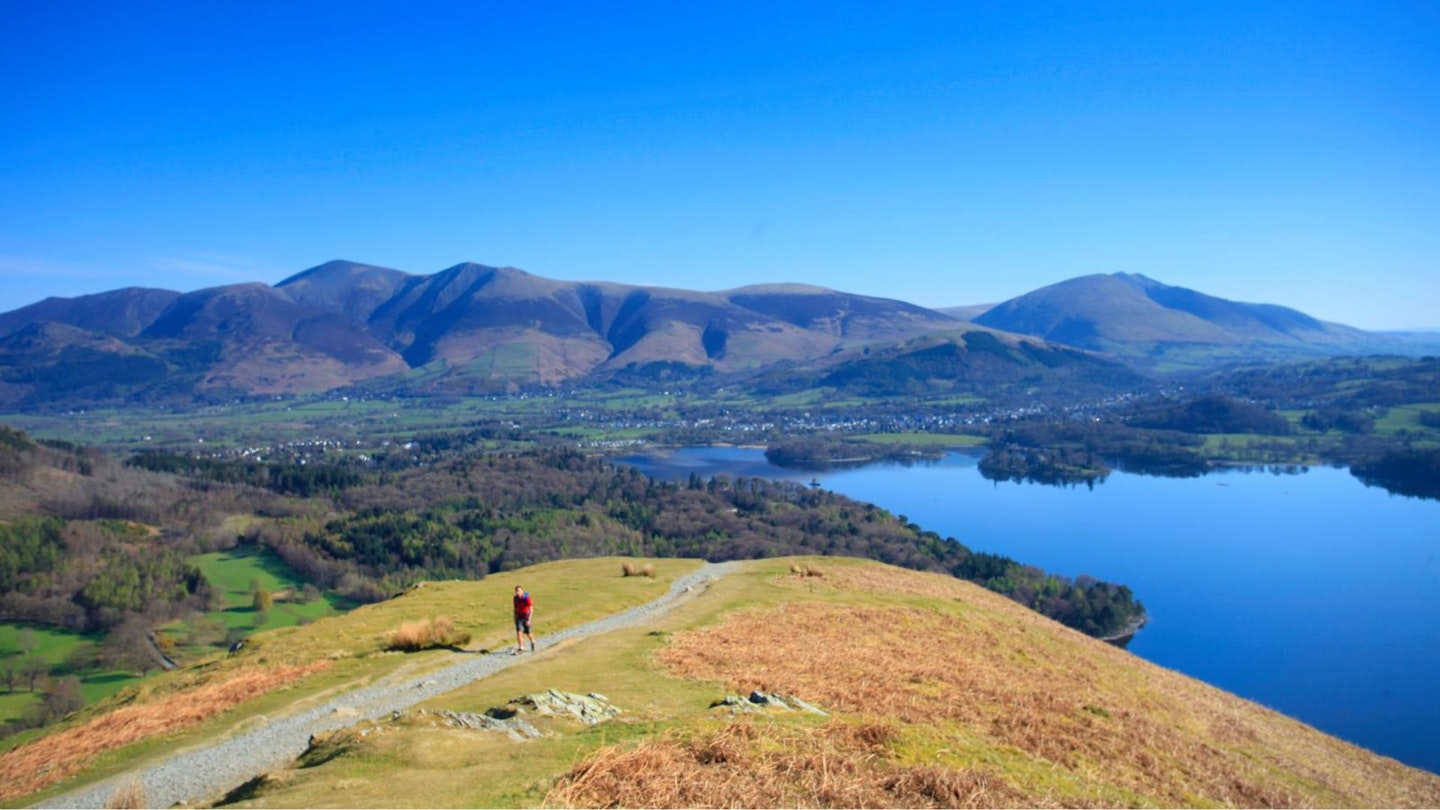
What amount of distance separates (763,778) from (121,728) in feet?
50.6

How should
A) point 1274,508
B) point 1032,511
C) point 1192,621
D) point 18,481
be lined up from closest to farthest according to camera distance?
1. point 1192,621
2. point 18,481
3. point 1274,508
4. point 1032,511

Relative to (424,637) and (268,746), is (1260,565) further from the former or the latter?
(268,746)

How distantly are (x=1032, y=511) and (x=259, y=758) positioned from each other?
121681 millimetres

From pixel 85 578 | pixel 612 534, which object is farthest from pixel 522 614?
pixel 612 534

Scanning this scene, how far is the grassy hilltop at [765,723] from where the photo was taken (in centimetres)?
998

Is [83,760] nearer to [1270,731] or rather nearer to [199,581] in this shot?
[1270,731]

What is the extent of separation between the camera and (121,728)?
1692 centimetres

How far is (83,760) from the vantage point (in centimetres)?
1521

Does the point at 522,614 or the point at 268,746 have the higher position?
the point at 522,614

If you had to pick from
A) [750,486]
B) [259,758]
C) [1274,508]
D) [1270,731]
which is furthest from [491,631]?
[1274,508]

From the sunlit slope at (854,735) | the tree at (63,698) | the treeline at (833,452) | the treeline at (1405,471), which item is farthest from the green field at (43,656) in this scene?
the treeline at (1405,471)

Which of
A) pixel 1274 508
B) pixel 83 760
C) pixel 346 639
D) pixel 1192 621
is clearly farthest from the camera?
pixel 1274 508

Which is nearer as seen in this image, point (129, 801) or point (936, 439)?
point (129, 801)

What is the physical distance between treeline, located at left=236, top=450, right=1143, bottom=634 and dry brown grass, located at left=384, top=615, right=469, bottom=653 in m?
61.3
